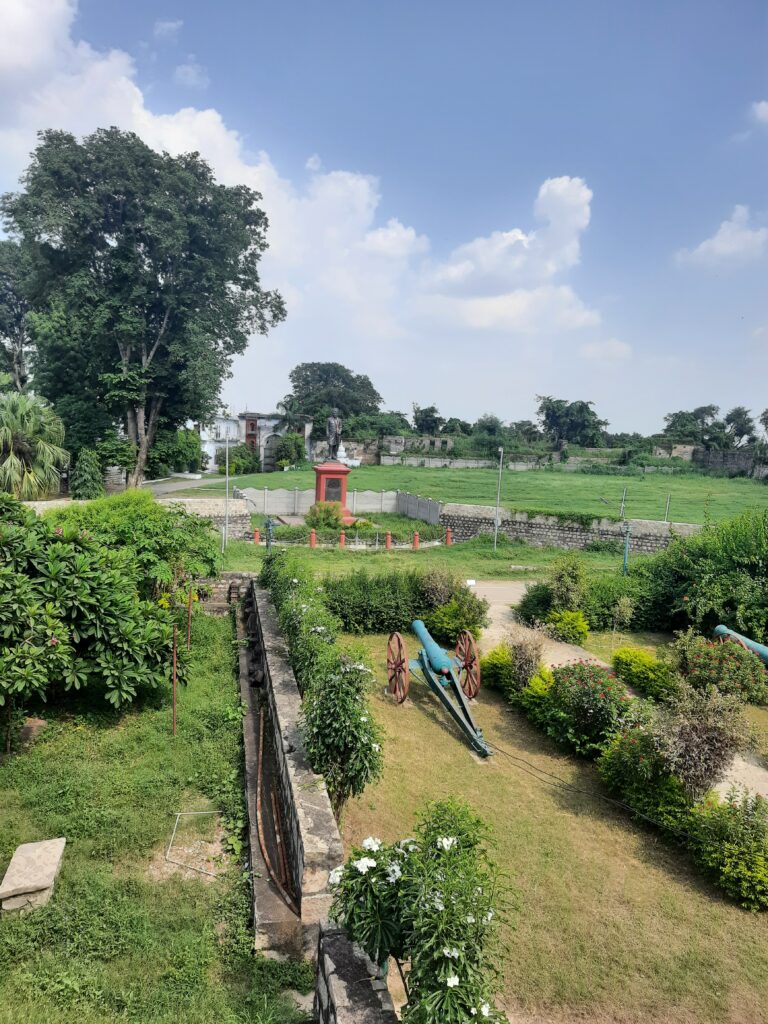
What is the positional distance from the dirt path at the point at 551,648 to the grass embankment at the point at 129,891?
5176 mm

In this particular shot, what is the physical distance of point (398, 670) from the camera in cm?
877

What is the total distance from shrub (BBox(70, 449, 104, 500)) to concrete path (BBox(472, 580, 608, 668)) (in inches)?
651

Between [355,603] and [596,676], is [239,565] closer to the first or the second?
[355,603]

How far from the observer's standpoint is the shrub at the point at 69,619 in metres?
6.08

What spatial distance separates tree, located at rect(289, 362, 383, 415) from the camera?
71438mm

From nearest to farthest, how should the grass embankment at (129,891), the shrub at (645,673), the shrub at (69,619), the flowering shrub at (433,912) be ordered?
the flowering shrub at (433,912) < the grass embankment at (129,891) < the shrub at (69,619) < the shrub at (645,673)

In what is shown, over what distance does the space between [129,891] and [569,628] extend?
926 cm

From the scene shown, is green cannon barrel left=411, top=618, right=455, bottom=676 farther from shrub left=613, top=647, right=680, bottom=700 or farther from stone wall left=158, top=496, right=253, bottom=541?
stone wall left=158, top=496, right=253, bottom=541

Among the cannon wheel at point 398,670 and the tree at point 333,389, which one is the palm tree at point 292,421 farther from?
the cannon wheel at point 398,670

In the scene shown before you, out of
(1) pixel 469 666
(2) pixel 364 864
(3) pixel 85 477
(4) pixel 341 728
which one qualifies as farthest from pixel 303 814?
(3) pixel 85 477

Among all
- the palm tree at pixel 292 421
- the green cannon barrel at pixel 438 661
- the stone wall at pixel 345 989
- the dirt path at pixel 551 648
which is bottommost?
the dirt path at pixel 551 648

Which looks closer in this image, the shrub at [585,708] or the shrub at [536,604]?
the shrub at [585,708]

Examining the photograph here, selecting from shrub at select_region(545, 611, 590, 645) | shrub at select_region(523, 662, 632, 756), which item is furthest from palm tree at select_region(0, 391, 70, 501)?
shrub at select_region(523, 662, 632, 756)

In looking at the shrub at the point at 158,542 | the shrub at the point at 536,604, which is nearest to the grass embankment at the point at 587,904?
the shrub at the point at 158,542
